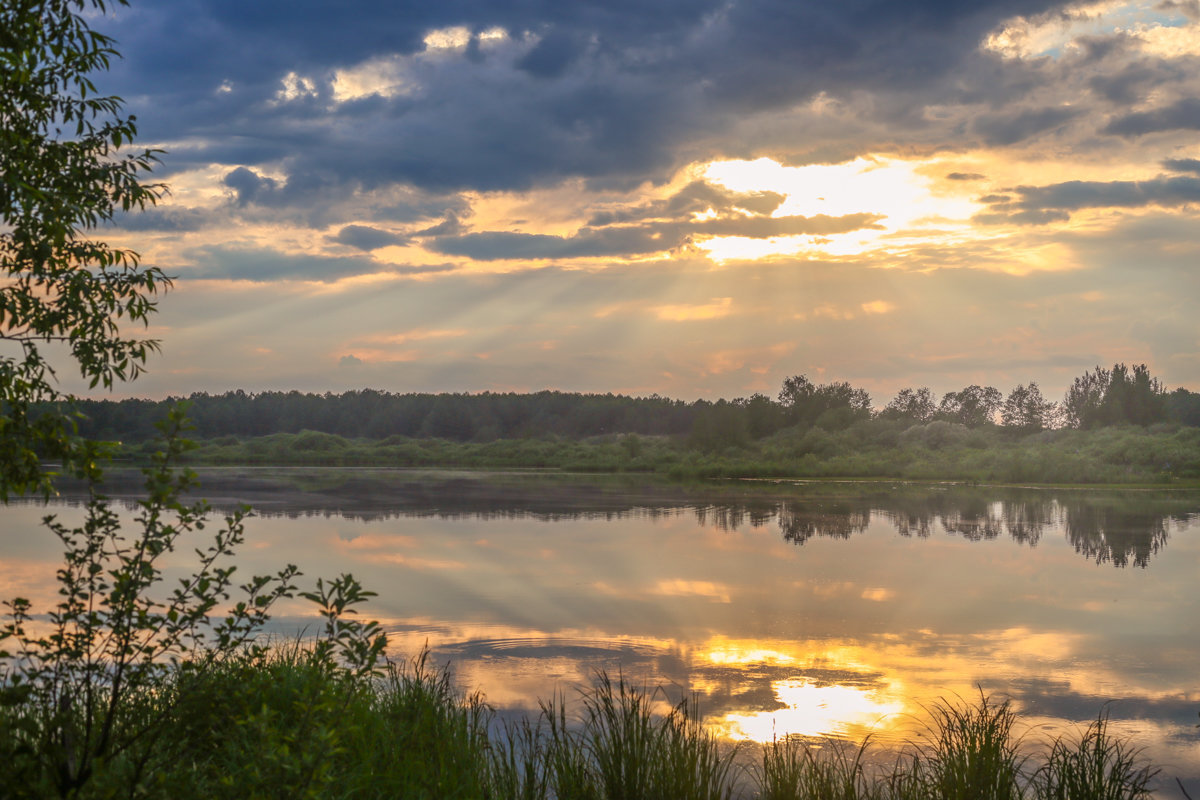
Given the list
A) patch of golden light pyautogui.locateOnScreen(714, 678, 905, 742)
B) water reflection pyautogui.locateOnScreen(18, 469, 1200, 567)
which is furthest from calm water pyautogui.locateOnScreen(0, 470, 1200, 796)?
water reflection pyautogui.locateOnScreen(18, 469, 1200, 567)

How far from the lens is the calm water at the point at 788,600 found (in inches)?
341

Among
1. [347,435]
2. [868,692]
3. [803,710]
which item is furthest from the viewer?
[347,435]

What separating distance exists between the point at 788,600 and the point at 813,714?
5.37 metres

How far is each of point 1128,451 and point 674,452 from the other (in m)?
26.3

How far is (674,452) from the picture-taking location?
61.1m

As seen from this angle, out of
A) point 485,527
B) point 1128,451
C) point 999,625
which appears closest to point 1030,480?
point 1128,451

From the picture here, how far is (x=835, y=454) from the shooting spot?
54844 millimetres

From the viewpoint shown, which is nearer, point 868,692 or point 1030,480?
point 868,692

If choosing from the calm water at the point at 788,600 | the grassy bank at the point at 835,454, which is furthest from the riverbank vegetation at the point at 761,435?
the calm water at the point at 788,600

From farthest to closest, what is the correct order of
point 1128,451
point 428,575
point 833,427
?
point 833,427 → point 1128,451 → point 428,575

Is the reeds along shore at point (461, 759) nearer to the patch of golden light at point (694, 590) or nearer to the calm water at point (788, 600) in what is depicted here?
the calm water at point (788, 600)

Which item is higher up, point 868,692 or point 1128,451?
point 1128,451

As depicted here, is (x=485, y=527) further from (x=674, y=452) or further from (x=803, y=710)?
(x=674, y=452)

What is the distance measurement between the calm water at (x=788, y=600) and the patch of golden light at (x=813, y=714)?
30 millimetres
